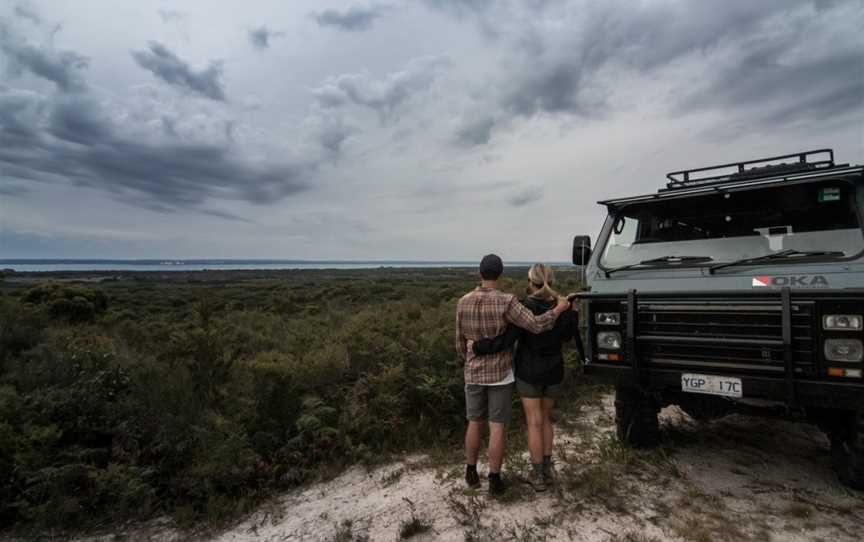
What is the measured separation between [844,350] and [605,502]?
215cm

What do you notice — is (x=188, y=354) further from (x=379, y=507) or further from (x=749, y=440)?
(x=749, y=440)

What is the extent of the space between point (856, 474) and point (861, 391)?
1.15m

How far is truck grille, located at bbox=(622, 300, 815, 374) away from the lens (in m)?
3.50

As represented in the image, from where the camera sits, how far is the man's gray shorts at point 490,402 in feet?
12.8

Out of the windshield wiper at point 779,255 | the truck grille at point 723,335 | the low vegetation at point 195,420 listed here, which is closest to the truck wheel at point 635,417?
the truck grille at point 723,335

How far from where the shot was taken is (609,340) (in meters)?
4.36

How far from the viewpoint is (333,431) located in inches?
211

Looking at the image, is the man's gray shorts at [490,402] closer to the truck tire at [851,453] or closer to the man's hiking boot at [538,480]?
the man's hiking boot at [538,480]

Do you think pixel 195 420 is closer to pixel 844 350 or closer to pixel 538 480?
pixel 538 480

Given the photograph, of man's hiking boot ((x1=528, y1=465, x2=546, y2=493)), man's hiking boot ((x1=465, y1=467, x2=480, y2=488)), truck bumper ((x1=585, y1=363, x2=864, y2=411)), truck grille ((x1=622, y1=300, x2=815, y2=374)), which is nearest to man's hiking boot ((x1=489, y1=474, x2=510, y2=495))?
man's hiking boot ((x1=465, y1=467, x2=480, y2=488))

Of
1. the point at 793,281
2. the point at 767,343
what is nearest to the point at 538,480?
the point at 767,343

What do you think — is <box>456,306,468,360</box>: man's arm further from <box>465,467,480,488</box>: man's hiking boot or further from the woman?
<box>465,467,480,488</box>: man's hiking boot

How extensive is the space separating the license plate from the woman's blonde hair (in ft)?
4.32

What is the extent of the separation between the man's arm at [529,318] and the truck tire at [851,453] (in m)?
2.49
